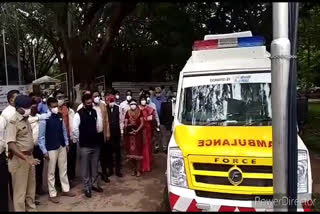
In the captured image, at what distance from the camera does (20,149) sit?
5418mm

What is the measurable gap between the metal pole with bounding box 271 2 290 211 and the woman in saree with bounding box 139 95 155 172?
208 inches

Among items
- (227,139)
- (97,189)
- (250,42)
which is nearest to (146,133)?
(97,189)

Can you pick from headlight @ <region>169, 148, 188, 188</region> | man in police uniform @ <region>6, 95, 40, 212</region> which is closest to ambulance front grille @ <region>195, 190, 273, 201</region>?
headlight @ <region>169, 148, 188, 188</region>

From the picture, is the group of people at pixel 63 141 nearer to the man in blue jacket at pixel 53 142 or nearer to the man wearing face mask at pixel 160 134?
the man in blue jacket at pixel 53 142

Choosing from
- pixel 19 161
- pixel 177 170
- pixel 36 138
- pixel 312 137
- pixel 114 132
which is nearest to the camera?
pixel 177 170

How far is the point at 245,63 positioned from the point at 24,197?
12.6 feet

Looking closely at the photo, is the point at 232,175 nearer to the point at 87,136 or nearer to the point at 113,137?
the point at 87,136

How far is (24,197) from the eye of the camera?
18.3ft

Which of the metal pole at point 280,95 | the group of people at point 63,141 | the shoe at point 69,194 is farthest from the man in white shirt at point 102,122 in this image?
the metal pole at point 280,95

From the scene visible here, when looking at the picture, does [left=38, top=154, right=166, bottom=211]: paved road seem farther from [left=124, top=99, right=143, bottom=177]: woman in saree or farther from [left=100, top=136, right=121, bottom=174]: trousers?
[left=124, top=99, right=143, bottom=177]: woman in saree

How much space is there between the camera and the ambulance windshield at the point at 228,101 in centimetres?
575

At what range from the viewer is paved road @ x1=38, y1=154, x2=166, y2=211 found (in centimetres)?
627

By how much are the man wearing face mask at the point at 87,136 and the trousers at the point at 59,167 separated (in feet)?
1.05

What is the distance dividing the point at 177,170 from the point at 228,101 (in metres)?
1.47
